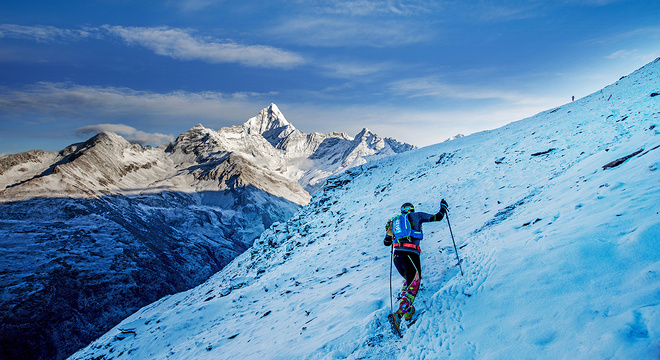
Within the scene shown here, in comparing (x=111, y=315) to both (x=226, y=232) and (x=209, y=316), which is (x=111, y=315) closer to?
(x=226, y=232)

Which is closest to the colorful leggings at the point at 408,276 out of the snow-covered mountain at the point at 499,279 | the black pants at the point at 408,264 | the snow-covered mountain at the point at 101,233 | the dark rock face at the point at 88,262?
the black pants at the point at 408,264

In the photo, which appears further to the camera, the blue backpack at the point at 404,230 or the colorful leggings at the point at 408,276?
the blue backpack at the point at 404,230

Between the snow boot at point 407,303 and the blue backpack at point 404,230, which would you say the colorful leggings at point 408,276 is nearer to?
the snow boot at point 407,303

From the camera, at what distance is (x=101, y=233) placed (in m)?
100

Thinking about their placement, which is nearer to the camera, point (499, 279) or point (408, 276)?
point (499, 279)

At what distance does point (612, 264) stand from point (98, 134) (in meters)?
210

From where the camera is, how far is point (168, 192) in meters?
152

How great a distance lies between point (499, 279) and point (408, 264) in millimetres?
2200

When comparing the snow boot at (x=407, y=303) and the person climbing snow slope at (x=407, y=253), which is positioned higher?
the person climbing snow slope at (x=407, y=253)

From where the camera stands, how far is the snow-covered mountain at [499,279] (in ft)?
14.7

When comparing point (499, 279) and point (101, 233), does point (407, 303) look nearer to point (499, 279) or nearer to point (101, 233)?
point (499, 279)

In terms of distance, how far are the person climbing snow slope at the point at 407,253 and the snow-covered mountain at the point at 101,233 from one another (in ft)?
306

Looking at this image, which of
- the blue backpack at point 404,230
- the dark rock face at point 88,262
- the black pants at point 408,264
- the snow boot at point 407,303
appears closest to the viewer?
the snow boot at point 407,303

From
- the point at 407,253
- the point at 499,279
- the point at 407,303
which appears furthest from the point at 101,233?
the point at 499,279
